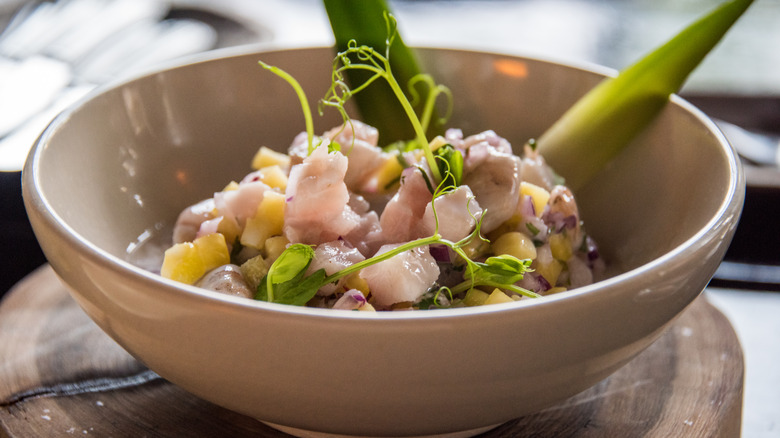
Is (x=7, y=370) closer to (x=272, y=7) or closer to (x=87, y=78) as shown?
(x=87, y=78)

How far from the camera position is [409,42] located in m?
1.25

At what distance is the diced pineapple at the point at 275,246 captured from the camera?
0.80 meters

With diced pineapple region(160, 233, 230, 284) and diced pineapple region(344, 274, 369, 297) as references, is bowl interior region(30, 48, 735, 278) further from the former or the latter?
diced pineapple region(344, 274, 369, 297)

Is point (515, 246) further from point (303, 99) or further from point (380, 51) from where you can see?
point (380, 51)

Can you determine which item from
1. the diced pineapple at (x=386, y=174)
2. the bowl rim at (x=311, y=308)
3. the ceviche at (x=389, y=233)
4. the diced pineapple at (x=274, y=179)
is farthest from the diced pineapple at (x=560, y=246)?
the diced pineapple at (x=274, y=179)

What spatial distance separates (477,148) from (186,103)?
0.49 metres

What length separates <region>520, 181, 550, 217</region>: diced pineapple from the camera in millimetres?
910

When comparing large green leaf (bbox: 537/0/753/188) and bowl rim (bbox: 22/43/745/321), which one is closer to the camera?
bowl rim (bbox: 22/43/745/321)

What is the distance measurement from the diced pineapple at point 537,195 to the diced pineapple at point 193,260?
0.37 m

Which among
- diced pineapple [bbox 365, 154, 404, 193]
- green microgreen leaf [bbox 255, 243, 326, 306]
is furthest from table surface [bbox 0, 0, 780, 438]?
green microgreen leaf [bbox 255, 243, 326, 306]

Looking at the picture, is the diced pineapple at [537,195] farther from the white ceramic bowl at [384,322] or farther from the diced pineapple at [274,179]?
the diced pineapple at [274,179]

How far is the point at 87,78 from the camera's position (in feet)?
5.90

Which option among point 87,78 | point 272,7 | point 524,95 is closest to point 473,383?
point 524,95

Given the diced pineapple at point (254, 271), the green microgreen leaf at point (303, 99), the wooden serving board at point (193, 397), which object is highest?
the green microgreen leaf at point (303, 99)
